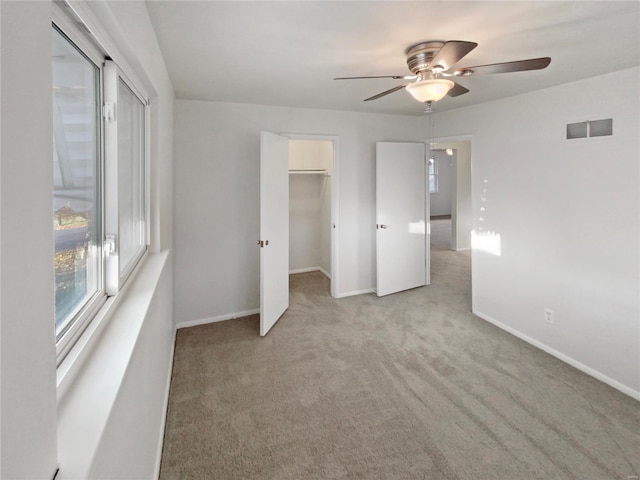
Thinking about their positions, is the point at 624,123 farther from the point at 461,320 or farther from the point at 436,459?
the point at 436,459

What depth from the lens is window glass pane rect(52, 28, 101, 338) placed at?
0.89 m

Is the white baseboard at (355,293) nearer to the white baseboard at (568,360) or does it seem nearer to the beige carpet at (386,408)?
the beige carpet at (386,408)

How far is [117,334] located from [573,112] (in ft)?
11.8

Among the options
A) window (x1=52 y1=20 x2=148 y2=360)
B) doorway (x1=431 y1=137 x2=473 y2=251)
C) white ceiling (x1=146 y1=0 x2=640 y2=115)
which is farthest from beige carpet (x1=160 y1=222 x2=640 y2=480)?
doorway (x1=431 y1=137 x2=473 y2=251)

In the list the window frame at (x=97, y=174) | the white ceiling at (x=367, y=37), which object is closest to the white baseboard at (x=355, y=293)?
the white ceiling at (x=367, y=37)

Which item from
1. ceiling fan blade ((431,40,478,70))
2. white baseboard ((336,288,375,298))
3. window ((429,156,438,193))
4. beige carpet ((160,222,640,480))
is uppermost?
window ((429,156,438,193))

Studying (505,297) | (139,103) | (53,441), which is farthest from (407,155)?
(53,441)

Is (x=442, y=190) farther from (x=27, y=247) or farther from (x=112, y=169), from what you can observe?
(x=27, y=247)

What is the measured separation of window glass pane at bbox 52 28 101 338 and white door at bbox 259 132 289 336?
2.10m

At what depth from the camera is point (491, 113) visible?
3.59 metres

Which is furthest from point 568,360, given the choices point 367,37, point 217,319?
point 217,319

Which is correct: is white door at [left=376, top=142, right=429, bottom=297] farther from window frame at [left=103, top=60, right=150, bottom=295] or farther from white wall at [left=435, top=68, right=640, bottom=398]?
window frame at [left=103, top=60, right=150, bottom=295]

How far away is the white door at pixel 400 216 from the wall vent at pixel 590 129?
6.29 feet

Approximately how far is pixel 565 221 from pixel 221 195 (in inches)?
132
